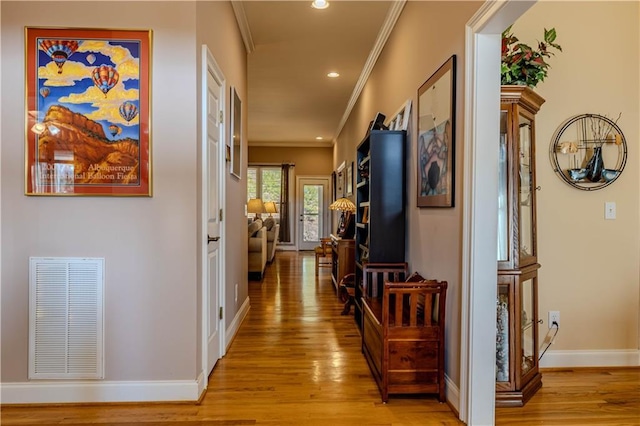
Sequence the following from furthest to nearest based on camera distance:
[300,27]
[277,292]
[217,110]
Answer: [277,292] → [300,27] → [217,110]

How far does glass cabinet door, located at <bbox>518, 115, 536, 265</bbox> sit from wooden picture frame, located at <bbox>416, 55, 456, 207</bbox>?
0.45m

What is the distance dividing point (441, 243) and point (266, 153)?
809cm

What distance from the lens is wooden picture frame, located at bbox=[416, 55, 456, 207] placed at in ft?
6.68

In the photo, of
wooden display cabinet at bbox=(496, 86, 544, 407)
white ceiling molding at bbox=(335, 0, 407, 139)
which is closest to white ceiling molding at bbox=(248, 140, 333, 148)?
white ceiling molding at bbox=(335, 0, 407, 139)

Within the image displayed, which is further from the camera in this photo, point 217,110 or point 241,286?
point 241,286

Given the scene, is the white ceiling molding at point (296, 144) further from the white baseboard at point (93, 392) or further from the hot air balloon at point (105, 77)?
the white baseboard at point (93, 392)

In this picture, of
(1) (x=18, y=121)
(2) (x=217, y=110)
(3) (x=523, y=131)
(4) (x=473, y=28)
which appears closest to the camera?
(4) (x=473, y=28)

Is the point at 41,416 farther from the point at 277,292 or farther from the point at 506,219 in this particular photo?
the point at 277,292

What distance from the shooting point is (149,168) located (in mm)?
2029

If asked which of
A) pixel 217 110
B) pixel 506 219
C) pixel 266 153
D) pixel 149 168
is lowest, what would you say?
pixel 506 219

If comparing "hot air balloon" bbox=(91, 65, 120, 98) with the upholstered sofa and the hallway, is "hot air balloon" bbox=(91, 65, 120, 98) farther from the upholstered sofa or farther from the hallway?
the upholstered sofa

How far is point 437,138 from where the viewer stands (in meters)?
2.24

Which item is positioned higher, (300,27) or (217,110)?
(300,27)

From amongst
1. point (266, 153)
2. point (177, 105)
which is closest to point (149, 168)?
point (177, 105)
